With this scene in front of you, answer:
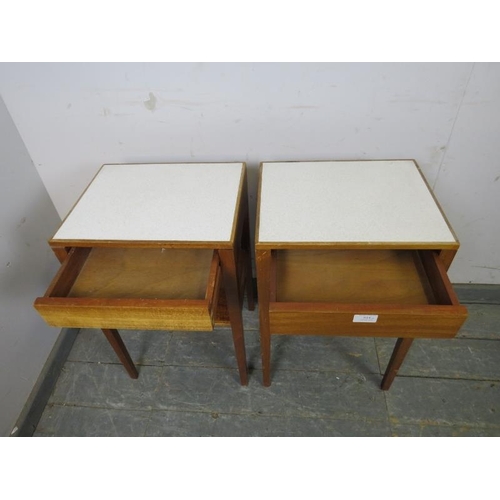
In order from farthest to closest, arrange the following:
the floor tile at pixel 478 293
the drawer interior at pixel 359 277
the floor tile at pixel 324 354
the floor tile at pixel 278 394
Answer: the floor tile at pixel 478 293, the floor tile at pixel 324 354, the floor tile at pixel 278 394, the drawer interior at pixel 359 277

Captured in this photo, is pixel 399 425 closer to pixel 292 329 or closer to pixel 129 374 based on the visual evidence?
pixel 292 329

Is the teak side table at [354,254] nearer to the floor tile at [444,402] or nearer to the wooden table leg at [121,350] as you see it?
the floor tile at [444,402]

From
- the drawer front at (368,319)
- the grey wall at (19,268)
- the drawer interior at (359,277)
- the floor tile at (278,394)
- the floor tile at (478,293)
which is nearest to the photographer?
the drawer front at (368,319)

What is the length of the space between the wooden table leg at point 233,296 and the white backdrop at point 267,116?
0.42 metres

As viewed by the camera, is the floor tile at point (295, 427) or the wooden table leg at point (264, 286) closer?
the wooden table leg at point (264, 286)

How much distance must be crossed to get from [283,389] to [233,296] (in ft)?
1.58

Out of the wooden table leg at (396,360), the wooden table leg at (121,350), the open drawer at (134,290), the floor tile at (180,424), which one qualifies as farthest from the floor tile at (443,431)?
the wooden table leg at (121,350)

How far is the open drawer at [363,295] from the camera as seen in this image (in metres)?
0.80

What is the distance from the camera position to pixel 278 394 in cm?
124

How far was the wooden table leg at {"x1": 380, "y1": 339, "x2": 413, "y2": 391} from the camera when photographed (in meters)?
1.03

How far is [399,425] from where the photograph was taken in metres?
1.15

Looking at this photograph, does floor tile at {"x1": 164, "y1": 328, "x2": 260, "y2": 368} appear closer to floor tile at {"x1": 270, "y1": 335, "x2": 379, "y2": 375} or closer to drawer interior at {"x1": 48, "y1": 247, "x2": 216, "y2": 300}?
floor tile at {"x1": 270, "y1": 335, "x2": 379, "y2": 375}

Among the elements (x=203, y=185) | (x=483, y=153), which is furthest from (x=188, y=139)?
(x=483, y=153)

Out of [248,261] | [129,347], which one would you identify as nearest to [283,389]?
[248,261]
